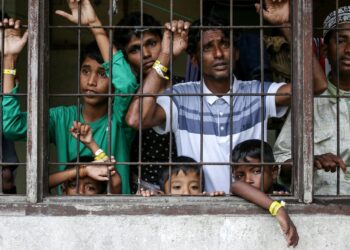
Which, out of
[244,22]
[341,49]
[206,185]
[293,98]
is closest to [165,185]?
[206,185]

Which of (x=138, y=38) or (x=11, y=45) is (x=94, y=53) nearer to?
(x=138, y=38)

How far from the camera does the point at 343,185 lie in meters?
5.15

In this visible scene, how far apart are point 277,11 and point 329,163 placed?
935 millimetres

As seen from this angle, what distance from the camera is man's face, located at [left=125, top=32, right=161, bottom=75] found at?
5.33 meters

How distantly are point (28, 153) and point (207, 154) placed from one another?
1.07 meters

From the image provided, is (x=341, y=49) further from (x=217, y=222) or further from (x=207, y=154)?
(x=217, y=222)

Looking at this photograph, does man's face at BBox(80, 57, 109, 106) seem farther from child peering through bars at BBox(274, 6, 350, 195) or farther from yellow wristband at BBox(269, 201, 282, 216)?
yellow wristband at BBox(269, 201, 282, 216)

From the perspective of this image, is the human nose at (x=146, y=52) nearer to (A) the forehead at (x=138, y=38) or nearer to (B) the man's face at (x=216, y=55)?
(A) the forehead at (x=138, y=38)

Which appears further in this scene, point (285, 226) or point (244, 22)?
point (244, 22)

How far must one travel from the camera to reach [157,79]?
16.1 ft

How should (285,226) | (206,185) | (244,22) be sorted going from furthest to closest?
(244,22)
(206,185)
(285,226)

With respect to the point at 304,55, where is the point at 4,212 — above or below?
below

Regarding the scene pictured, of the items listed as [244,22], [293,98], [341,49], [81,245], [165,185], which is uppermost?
[244,22]

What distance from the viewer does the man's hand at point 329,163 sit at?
4879mm
